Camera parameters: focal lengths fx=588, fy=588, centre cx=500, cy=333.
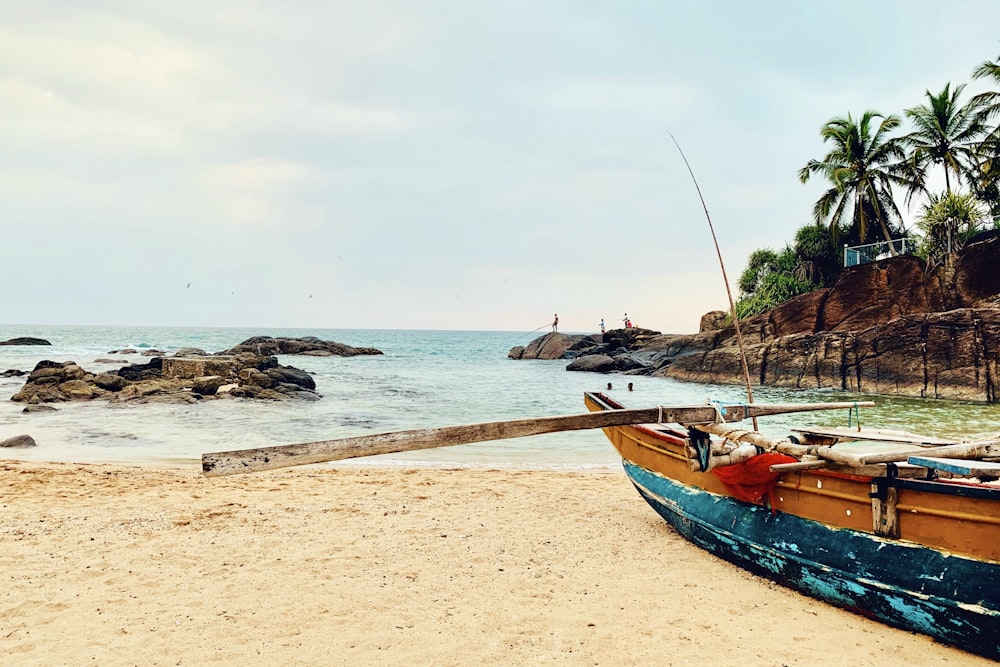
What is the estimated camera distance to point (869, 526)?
3.85 m

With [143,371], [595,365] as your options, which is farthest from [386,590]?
[595,365]

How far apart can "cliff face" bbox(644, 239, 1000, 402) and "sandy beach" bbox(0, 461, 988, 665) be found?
18857 mm

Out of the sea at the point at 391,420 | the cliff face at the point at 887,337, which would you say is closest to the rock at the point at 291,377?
the sea at the point at 391,420

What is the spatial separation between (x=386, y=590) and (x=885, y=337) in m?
23.5

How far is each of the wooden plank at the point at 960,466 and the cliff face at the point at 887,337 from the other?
20256 mm

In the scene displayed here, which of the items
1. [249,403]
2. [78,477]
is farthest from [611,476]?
[249,403]

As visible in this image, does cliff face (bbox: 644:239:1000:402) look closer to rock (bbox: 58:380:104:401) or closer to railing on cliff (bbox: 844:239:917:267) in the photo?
railing on cliff (bbox: 844:239:917:267)

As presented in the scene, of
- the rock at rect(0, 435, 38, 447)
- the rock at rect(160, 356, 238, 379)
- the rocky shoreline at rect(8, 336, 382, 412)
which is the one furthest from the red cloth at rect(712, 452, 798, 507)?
the rock at rect(160, 356, 238, 379)

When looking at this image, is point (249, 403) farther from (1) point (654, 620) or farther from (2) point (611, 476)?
(1) point (654, 620)

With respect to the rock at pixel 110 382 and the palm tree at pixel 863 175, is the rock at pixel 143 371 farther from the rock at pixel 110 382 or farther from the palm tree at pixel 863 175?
the palm tree at pixel 863 175

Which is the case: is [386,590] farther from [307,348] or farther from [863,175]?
[307,348]

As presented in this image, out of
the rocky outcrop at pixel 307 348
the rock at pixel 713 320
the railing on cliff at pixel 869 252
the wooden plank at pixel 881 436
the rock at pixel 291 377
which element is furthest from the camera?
the rocky outcrop at pixel 307 348

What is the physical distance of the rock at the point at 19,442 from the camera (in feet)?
37.5

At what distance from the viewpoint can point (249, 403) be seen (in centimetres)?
1891
